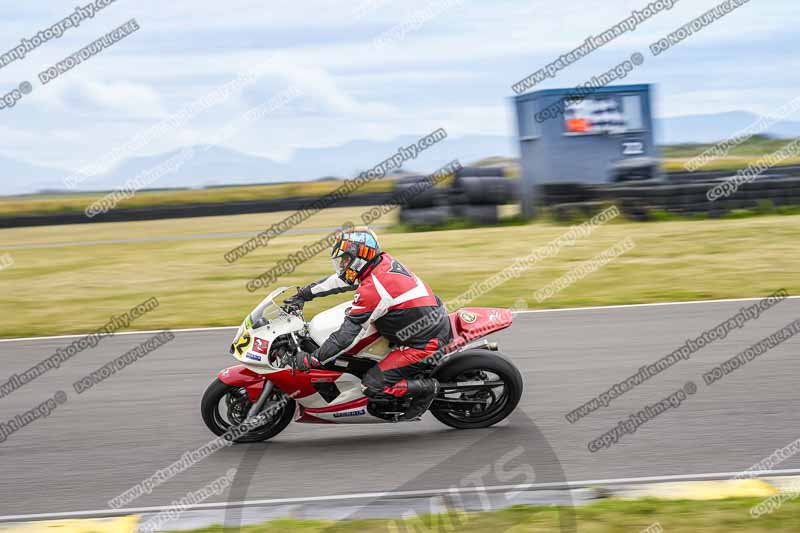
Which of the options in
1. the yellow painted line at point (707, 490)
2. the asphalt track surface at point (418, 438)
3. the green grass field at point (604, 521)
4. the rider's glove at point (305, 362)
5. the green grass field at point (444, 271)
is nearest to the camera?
the green grass field at point (604, 521)

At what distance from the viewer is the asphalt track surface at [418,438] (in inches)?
229

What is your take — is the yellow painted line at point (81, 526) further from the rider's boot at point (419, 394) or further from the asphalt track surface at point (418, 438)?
the rider's boot at point (419, 394)

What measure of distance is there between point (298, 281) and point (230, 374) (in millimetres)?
8167

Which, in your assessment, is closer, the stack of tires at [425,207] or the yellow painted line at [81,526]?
the yellow painted line at [81,526]

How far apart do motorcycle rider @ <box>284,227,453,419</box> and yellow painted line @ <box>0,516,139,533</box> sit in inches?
63.2

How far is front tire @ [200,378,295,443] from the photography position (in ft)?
21.7

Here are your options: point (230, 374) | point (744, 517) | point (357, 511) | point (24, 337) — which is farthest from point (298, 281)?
point (744, 517)

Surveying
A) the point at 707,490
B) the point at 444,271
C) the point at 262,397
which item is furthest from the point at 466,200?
the point at 707,490

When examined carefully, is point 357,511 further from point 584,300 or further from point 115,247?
point 115,247

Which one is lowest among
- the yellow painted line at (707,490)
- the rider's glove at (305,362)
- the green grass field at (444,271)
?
the green grass field at (444,271)

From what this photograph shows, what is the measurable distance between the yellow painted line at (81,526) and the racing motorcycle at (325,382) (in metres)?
1.44

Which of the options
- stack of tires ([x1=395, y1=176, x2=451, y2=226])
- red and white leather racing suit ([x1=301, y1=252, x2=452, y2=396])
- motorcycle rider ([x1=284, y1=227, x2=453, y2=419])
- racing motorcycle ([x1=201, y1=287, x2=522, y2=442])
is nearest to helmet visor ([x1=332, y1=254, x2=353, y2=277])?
motorcycle rider ([x1=284, y1=227, x2=453, y2=419])

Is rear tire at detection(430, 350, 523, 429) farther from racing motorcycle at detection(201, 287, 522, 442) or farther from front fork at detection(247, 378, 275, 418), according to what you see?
front fork at detection(247, 378, 275, 418)

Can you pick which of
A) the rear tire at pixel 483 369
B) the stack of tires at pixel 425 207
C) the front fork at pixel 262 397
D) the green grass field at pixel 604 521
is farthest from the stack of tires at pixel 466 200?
the green grass field at pixel 604 521
